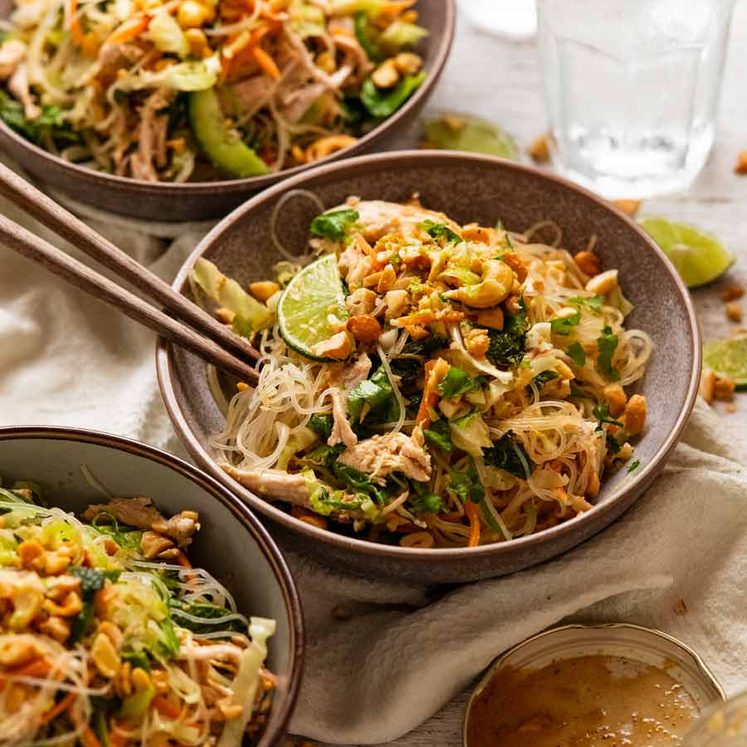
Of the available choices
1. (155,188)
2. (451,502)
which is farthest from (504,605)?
(155,188)

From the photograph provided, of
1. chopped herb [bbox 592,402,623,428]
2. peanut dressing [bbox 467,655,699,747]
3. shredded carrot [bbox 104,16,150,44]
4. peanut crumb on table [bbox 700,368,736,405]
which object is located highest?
shredded carrot [bbox 104,16,150,44]

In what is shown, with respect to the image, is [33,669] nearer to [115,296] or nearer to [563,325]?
[115,296]

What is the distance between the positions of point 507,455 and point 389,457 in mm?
331

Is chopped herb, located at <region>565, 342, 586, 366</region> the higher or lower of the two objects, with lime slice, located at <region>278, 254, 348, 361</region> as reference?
lower

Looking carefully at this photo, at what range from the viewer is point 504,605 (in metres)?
3.21

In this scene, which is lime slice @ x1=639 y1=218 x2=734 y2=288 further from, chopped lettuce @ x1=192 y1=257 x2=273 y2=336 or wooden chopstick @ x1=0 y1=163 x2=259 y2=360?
wooden chopstick @ x1=0 y1=163 x2=259 y2=360

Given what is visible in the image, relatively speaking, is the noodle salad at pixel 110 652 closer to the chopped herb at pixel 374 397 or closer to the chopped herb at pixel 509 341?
Result: the chopped herb at pixel 374 397

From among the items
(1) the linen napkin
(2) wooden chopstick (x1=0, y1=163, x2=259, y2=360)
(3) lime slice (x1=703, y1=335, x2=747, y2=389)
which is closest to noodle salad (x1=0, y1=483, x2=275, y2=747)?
(1) the linen napkin

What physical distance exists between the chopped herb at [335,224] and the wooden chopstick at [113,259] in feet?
1.42

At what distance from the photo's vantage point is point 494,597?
321cm

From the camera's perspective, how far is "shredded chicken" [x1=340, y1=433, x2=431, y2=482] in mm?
3025

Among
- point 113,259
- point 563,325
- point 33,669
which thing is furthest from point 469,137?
point 33,669

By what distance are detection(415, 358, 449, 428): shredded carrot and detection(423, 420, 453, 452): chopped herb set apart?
0.8 inches

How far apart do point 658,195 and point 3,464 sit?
2597mm
